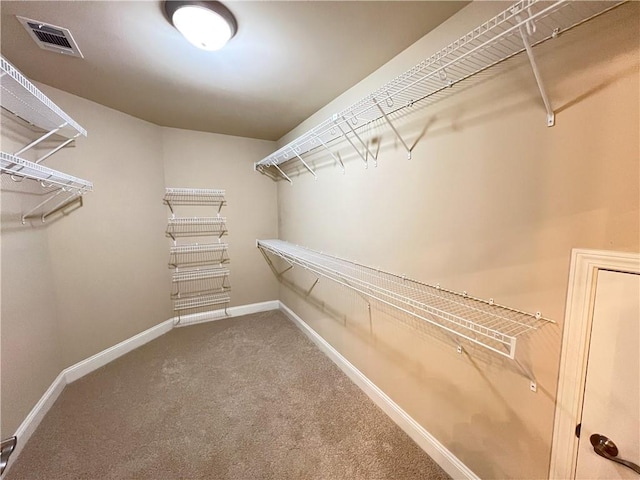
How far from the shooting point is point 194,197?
3.15m

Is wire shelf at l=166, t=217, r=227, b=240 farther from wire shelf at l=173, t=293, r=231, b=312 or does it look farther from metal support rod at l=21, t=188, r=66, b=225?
metal support rod at l=21, t=188, r=66, b=225

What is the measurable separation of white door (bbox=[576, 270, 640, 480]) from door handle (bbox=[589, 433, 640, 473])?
13mm

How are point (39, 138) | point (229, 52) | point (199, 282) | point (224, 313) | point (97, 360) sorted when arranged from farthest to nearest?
1. point (224, 313)
2. point (199, 282)
3. point (97, 360)
4. point (39, 138)
5. point (229, 52)

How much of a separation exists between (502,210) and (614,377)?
2.18 ft

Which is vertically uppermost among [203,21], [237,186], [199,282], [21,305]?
[203,21]

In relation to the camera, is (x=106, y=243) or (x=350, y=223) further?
(x=106, y=243)

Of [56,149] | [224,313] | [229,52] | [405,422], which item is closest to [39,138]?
[56,149]

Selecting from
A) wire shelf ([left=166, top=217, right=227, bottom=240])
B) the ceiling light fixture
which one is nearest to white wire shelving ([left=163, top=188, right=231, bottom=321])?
wire shelf ([left=166, top=217, right=227, bottom=240])

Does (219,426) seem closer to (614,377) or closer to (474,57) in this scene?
(614,377)

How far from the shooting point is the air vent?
1.26 m

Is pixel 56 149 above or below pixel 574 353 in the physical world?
above

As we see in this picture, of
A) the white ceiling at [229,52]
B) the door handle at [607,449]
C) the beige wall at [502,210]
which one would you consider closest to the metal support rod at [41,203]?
the white ceiling at [229,52]

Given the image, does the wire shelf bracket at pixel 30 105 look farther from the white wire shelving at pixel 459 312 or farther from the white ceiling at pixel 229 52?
the white wire shelving at pixel 459 312

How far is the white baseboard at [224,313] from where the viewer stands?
3.22 m
